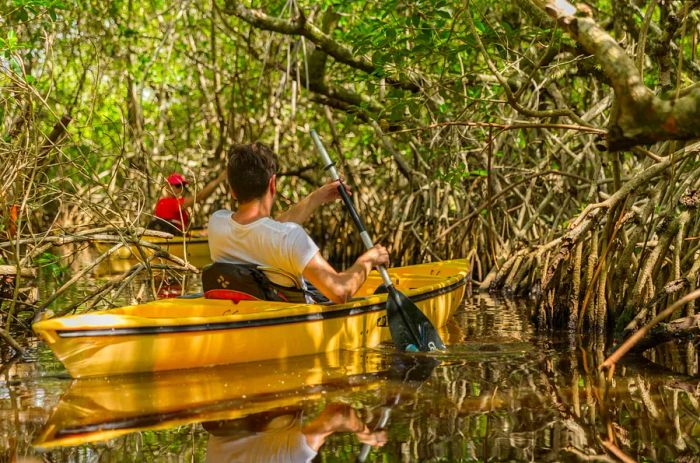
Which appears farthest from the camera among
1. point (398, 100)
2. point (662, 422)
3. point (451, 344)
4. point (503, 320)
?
point (503, 320)

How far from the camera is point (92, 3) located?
38.0 feet

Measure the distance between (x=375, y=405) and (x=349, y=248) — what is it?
8.21 m

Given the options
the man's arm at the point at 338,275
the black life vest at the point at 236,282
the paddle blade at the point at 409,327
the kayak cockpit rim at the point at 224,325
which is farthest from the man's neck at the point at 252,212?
the paddle blade at the point at 409,327

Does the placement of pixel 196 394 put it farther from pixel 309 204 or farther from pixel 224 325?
pixel 309 204

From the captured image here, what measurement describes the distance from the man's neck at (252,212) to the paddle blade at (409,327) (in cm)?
109

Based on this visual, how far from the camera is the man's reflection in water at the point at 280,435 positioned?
3.42 m

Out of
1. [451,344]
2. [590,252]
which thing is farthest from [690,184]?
[451,344]

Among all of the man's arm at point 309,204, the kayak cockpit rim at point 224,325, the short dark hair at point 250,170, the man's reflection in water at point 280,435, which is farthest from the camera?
the man's arm at point 309,204

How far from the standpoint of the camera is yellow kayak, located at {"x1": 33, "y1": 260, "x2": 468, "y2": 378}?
4613 mm

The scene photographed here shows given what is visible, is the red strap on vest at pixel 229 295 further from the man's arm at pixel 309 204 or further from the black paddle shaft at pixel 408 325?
the black paddle shaft at pixel 408 325

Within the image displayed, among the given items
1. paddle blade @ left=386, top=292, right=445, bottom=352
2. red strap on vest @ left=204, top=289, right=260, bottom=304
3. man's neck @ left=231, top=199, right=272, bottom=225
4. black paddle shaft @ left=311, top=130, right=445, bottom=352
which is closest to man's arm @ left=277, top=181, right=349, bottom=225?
black paddle shaft @ left=311, top=130, right=445, bottom=352

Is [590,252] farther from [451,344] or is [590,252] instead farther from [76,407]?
[76,407]

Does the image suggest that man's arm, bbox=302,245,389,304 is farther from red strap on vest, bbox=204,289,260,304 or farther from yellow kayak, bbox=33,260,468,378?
red strap on vest, bbox=204,289,260,304

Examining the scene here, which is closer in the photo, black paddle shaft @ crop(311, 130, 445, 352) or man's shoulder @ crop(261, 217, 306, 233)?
man's shoulder @ crop(261, 217, 306, 233)
